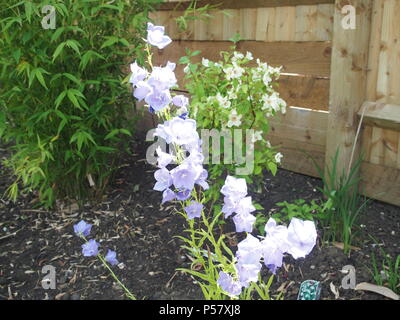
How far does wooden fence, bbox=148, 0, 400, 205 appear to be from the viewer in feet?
8.63

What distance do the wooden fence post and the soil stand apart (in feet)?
1.21

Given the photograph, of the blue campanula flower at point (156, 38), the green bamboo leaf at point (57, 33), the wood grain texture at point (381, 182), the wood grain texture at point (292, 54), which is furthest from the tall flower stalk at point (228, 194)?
the wood grain texture at point (292, 54)

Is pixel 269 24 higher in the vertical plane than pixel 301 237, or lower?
higher

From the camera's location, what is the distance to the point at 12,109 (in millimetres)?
2807

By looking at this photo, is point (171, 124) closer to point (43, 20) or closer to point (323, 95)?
point (43, 20)

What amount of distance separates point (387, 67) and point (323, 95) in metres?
0.49

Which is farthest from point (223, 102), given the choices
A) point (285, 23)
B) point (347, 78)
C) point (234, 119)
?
point (285, 23)

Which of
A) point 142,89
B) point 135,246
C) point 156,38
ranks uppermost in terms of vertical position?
point 156,38

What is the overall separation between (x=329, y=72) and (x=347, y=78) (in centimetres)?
31

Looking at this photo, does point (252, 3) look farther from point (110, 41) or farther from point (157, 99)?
point (157, 99)

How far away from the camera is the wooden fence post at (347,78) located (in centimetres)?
262

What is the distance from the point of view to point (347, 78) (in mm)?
2684

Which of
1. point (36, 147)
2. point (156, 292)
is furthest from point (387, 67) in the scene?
point (36, 147)

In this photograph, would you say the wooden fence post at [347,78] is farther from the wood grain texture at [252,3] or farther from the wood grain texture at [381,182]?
the wood grain texture at [252,3]
